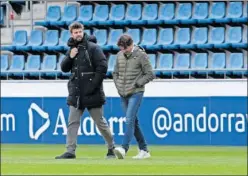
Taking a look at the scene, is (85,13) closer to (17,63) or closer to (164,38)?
(17,63)

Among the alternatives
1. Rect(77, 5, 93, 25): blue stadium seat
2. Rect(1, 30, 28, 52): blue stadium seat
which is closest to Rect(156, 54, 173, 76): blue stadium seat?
Rect(77, 5, 93, 25): blue stadium seat

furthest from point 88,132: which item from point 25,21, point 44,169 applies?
point 44,169

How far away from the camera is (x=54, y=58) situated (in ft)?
71.5

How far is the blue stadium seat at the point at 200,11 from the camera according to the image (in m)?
20.9

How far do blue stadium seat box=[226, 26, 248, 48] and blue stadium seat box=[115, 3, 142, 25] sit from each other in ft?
7.64

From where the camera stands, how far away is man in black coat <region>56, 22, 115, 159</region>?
1285 cm

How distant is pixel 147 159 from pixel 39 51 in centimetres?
985

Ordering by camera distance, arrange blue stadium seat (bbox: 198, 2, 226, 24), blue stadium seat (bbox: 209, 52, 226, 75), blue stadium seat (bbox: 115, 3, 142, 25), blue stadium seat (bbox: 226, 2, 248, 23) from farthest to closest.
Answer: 1. blue stadium seat (bbox: 115, 3, 142, 25)
2. blue stadium seat (bbox: 198, 2, 226, 24)
3. blue stadium seat (bbox: 226, 2, 248, 23)
4. blue stadium seat (bbox: 209, 52, 226, 75)

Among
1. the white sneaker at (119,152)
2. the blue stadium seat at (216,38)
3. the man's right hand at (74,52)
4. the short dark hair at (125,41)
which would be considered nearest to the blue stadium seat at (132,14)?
the blue stadium seat at (216,38)

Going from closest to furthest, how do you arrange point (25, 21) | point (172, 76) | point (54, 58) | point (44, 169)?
point (44, 169)
point (172, 76)
point (54, 58)
point (25, 21)

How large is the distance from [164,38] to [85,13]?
7.29 ft

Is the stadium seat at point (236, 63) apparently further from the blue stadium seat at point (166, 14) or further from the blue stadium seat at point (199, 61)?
the blue stadium seat at point (166, 14)

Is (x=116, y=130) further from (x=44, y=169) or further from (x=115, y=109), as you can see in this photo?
(x=44, y=169)

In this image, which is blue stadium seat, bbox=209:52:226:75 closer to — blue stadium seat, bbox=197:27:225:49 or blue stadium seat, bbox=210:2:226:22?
blue stadium seat, bbox=197:27:225:49
